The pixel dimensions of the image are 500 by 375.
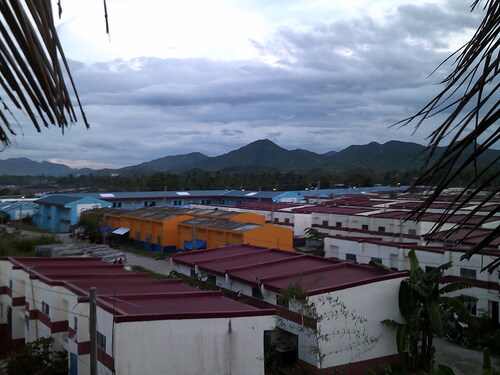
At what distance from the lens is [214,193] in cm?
5962

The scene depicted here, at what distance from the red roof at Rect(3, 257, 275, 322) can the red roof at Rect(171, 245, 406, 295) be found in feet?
6.64

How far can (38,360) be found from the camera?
35.4 feet

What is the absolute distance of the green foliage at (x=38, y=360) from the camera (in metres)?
10.5

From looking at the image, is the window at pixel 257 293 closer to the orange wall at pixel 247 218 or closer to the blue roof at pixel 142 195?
the orange wall at pixel 247 218

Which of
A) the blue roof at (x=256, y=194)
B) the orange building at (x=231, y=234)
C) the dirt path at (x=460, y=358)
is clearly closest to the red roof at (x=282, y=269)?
the dirt path at (x=460, y=358)

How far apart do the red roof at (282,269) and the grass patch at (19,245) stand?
13.0m

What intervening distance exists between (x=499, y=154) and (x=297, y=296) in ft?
35.9

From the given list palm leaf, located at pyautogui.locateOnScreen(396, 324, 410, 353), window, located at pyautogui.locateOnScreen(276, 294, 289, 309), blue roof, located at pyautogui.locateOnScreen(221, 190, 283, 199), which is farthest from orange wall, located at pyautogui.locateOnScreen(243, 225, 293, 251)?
blue roof, located at pyautogui.locateOnScreen(221, 190, 283, 199)

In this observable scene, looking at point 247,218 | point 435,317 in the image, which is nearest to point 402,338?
point 435,317

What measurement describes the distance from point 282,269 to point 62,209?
108ft

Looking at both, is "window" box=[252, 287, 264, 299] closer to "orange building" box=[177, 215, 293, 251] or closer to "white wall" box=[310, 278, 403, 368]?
"white wall" box=[310, 278, 403, 368]

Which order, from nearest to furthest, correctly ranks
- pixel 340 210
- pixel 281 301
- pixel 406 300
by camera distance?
1. pixel 406 300
2. pixel 281 301
3. pixel 340 210

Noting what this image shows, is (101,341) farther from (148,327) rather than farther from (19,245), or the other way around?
(19,245)

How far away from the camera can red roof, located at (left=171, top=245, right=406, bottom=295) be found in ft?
43.7
